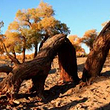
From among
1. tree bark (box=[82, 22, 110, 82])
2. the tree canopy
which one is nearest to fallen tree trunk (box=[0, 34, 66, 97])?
tree bark (box=[82, 22, 110, 82])

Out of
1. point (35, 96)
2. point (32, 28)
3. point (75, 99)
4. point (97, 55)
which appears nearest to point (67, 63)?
point (97, 55)

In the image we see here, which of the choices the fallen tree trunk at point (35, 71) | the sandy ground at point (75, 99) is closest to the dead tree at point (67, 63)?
the fallen tree trunk at point (35, 71)

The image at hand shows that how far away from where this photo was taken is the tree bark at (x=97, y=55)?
732 cm

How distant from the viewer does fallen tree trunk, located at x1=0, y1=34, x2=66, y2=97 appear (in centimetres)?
576

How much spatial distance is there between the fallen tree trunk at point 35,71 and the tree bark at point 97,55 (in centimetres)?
125

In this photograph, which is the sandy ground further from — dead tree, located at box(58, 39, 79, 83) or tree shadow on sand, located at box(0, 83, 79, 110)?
dead tree, located at box(58, 39, 79, 83)

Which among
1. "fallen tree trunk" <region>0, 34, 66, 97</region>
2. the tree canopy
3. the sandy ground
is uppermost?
the tree canopy

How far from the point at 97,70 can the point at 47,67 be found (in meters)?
1.93

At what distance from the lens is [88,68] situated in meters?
7.62

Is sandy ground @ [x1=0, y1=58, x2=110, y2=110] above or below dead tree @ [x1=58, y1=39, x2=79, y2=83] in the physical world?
below

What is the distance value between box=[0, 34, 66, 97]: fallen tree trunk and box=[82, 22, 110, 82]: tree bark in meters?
1.25

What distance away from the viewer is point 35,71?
6.26m

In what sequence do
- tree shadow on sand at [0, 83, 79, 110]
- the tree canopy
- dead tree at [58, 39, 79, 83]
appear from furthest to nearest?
the tree canopy < dead tree at [58, 39, 79, 83] < tree shadow on sand at [0, 83, 79, 110]

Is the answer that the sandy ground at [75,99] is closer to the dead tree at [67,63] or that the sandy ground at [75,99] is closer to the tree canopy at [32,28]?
the dead tree at [67,63]
